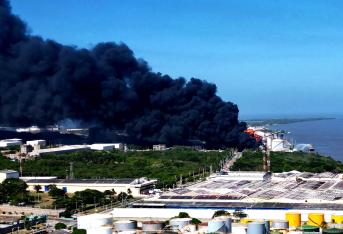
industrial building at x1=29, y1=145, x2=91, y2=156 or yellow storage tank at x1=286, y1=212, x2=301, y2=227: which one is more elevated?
industrial building at x1=29, y1=145, x2=91, y2=156

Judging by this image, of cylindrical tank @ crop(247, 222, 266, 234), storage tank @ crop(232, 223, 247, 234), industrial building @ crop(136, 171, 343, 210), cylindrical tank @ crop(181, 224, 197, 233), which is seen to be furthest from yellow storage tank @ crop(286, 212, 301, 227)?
industrial building @ crop(136, 171, 343, 210)

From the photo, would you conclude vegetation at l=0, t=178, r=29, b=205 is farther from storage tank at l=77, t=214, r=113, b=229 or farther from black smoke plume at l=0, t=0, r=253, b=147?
black smoke plume at l=0, t=0, r=253, b=147

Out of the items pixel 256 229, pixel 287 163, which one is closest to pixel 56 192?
pixel 256 229

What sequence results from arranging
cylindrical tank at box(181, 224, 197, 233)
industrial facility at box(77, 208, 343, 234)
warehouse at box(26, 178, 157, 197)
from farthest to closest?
1. warehouse at box(26, 178, 157, 197)
2. cylindrical tank at box(181, 224, 197, 233)
3. industrial facility at box(77, 208, 343, 234)

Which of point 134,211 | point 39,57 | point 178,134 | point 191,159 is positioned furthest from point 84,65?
point 134,211

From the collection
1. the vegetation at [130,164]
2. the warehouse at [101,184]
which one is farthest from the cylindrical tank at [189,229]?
the vegetation at [130,164]

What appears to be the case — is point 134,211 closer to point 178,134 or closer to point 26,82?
point 178,134

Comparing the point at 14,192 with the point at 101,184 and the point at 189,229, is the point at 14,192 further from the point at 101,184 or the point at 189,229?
the point at 189,229
